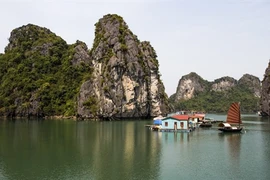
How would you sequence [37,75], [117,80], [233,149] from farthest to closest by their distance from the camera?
[37,75] → [117,80] → [233,149]

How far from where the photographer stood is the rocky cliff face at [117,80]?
75.9m

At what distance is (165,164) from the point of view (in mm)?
22812

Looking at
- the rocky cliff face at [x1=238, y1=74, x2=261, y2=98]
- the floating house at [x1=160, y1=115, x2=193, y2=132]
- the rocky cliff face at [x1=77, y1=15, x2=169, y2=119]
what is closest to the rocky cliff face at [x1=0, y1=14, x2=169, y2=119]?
the rocky cliff face at [x1=77, y1=15, x2=169, y2=119]

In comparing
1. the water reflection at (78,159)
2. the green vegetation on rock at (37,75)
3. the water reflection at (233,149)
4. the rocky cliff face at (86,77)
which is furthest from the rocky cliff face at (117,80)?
the water reflection at (233,149)

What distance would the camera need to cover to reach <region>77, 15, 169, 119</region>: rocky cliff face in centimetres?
7588

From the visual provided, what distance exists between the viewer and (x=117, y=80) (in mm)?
76562

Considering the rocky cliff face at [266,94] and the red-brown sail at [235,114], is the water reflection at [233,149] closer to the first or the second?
the red-brown sail at [235,114]

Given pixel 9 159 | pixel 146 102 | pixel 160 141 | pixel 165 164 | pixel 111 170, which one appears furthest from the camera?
pixel 146 102

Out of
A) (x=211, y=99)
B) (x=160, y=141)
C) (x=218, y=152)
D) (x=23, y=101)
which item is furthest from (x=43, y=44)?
(x=211, y=99)

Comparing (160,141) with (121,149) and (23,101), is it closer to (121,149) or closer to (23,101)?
(121,149)

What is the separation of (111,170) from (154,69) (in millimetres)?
69040

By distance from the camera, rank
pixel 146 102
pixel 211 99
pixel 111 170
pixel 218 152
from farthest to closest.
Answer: pixel 211 99 < pixel 146 102 < pixel 218 152 < pixel 111 170

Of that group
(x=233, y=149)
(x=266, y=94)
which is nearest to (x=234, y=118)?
(x=233, y=149)

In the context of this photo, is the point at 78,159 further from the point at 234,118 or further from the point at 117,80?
the point at 117,80
